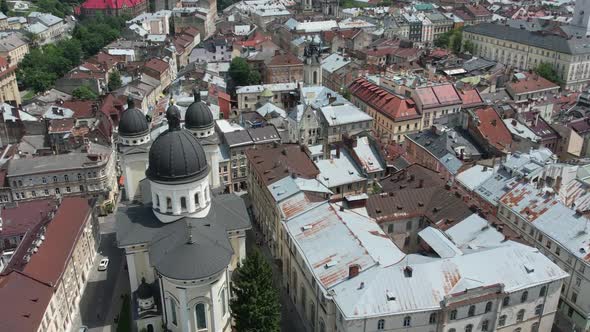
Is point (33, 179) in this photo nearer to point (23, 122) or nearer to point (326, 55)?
point (23, 122)

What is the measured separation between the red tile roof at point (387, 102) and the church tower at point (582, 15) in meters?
106

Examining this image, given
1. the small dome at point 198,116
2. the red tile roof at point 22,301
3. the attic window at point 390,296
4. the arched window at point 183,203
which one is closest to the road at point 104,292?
the red tile roof at point 22,301

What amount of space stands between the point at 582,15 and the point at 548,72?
50127 mm

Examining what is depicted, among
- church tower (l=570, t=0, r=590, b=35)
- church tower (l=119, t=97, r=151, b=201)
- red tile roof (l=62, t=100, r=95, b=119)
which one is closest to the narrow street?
church tower (l=119, t=97, r=151, b=201)

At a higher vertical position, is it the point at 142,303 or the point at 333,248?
the point at 333,248

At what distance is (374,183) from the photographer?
84500 mm

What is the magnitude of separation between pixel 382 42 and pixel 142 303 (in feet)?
461

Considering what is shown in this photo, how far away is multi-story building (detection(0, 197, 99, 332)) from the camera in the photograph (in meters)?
53.3

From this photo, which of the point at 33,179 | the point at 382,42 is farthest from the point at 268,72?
the point at 33,179

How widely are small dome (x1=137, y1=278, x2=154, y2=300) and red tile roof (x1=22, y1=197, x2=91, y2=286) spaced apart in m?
9.23

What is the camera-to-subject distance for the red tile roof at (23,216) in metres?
71.9

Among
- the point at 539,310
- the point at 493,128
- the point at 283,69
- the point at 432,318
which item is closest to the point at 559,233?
the point at 539,310

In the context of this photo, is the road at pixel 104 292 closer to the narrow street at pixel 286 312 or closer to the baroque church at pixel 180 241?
the baroque church at pixel 180 241

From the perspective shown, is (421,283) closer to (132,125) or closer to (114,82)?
(132,125)
